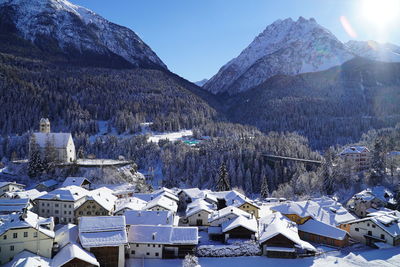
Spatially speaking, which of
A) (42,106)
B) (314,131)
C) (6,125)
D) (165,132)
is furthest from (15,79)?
(314,131)

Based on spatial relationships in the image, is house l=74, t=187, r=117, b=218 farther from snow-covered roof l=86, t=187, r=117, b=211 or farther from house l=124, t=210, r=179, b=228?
house l=124, t=210, r=179, b=228

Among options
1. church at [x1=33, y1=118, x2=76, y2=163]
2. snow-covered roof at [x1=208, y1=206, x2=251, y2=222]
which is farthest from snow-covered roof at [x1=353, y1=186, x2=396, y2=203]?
church at [x1=33, y1=118, x2=76, y2=163]

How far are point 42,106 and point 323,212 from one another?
511 ft

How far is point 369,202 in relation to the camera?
6494 cm

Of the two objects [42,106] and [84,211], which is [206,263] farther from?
[42,106]

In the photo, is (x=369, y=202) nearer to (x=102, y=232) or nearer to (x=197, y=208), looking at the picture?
(x=197, y=208)

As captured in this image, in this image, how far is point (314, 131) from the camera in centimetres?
19662

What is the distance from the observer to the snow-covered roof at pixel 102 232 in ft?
135

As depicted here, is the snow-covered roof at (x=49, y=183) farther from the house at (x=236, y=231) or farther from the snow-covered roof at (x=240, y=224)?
the snow-covered roof at (x=240, y=224)

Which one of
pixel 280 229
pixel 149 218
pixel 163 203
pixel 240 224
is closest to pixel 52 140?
pixel 163 203

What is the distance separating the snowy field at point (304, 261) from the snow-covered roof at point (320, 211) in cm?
1051

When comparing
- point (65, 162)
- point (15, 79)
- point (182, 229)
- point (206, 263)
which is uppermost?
point (15, 79)

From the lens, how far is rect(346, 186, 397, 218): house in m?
64.8

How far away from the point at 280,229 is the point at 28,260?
107 feet
